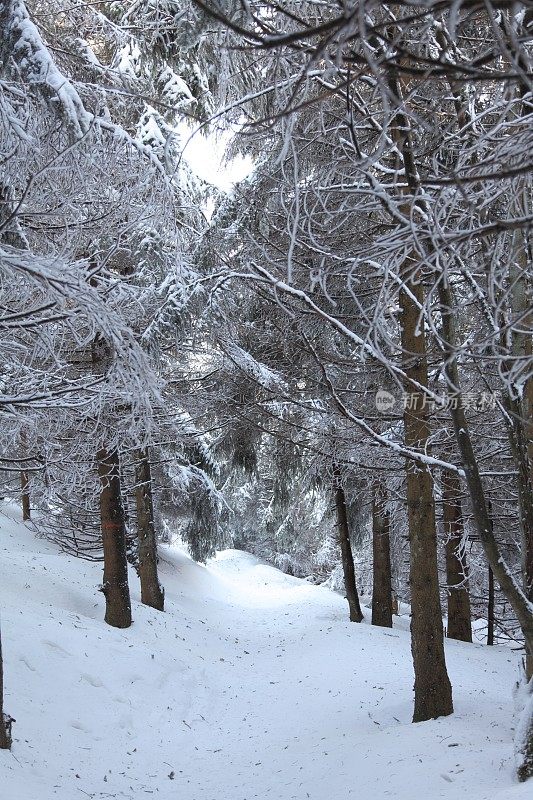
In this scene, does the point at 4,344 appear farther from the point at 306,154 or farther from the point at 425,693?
the point at 425,693

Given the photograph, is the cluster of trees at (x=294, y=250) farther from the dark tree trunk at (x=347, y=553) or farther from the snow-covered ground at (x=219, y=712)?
the dark tree trunk at (x=347, y=553)

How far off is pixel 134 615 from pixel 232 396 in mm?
3905

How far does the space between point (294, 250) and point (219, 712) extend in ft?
18.7

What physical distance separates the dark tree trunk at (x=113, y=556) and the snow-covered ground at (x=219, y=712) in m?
0.39

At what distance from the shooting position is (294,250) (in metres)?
6.41

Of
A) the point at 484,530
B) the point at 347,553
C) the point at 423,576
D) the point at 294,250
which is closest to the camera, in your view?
the point at 484,530

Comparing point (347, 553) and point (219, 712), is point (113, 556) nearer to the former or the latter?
point (219, 712)

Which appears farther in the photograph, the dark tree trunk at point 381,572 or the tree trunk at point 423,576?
the dark tree trunk at point 381,572

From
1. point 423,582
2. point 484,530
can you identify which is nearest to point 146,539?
point 423,582

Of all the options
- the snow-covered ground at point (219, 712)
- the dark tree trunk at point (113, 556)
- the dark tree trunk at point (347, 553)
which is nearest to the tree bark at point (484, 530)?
the snow-covered ground at point (219, 712)

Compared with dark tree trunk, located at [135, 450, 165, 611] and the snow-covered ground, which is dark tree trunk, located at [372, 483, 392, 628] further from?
dark tree trunk, located at [135, 450, 165, 611]

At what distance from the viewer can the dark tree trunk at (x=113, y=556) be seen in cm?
955

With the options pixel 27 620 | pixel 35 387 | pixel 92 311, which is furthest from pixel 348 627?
pixel 92 311

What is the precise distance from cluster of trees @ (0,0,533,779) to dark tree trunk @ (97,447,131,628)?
3 cm
